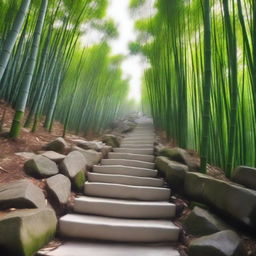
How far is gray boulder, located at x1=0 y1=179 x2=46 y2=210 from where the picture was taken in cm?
157

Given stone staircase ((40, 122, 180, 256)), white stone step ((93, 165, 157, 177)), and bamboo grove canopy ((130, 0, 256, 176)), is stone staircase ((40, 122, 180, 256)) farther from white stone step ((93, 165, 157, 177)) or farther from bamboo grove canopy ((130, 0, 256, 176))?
bamboo grove canopy ((130, 0, 256, 176))

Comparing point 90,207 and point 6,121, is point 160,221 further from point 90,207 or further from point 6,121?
point 6,121

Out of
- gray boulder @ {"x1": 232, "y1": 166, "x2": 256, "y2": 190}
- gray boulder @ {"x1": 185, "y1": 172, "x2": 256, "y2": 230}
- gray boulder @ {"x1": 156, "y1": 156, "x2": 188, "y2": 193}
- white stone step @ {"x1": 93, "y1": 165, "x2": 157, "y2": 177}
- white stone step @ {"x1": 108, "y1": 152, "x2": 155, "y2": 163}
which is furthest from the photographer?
white stone step @ {"x1": 108, "y1": 152, "x2": 155, "y2": 163}

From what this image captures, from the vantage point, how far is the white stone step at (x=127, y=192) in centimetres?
232

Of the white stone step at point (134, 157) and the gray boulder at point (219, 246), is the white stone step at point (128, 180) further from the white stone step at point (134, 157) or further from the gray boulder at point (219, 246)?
the gray boulder at point (219, 246)

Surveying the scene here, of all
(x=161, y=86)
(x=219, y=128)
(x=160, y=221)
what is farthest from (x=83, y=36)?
(x=160, y=221)

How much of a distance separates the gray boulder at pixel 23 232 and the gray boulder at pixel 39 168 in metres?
0.60

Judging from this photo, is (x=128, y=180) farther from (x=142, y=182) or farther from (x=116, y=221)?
(x=116, y=221)

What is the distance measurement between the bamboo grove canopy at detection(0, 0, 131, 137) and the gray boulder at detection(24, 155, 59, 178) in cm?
65

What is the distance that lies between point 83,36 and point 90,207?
3717 mm

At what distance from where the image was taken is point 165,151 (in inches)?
124

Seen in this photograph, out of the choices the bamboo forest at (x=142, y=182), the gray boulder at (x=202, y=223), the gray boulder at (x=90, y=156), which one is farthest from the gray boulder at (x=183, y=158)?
the gray boulder at (x=90, y=156)

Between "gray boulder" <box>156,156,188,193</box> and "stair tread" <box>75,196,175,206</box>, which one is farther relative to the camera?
"gray boulder" <box>156,156,188,193</box>

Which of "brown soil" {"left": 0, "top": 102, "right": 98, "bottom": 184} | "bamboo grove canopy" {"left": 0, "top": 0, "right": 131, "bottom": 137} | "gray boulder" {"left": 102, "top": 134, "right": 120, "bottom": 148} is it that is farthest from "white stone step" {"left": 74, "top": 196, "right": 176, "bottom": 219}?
"gray boulder" {"left": 102, "top": 134, "right": 120, "bottom": 148}
